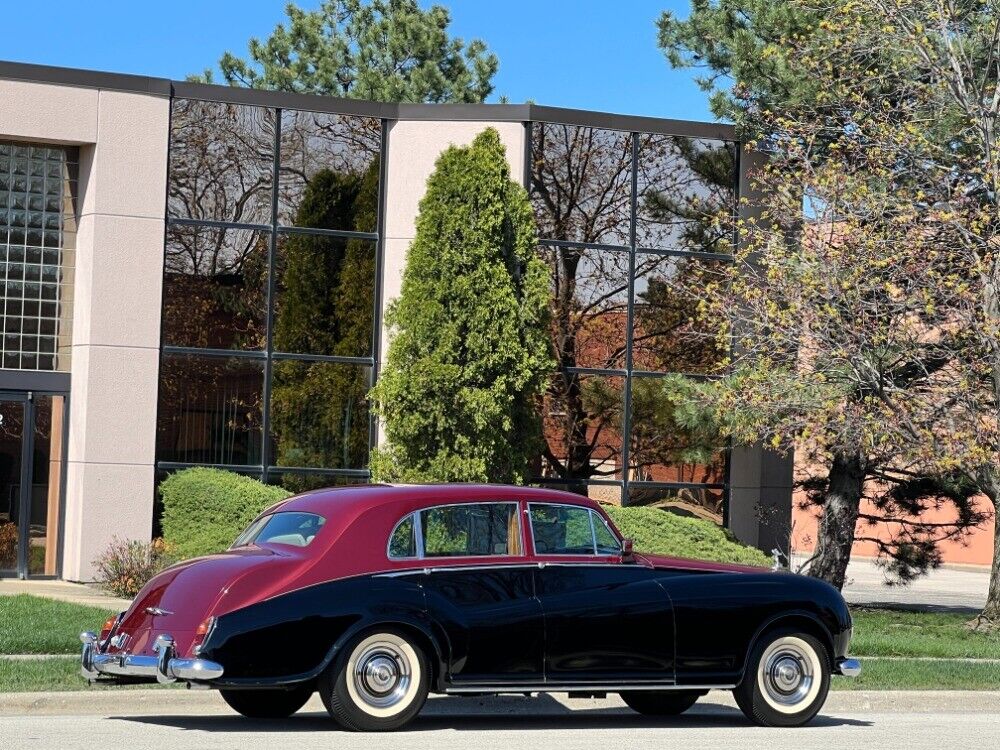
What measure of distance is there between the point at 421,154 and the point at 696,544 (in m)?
6.79

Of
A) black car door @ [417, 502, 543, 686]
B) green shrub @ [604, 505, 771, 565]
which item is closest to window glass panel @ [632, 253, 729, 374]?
green shrub @ [604, 505, 771, 565]

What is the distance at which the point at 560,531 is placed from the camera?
34.7 feet

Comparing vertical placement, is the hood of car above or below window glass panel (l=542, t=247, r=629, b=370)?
below

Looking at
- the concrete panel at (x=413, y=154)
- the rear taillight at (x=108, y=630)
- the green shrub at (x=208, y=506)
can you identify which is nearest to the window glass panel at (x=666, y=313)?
the concrete panel at (x=413, y=154)

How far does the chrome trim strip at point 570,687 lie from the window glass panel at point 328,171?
41.8ft

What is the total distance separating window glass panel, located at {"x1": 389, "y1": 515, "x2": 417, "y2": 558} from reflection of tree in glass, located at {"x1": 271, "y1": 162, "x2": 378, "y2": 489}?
11752 mm

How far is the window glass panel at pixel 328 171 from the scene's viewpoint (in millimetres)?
21859

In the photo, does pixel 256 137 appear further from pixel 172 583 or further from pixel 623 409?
pixel 172 583

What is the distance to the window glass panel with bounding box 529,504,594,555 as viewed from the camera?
10.5 metres

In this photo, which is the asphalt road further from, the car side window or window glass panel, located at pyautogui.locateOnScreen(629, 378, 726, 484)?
window glass panel, located at pyautogui.locateOnScreen(629, 378, 726, 484)

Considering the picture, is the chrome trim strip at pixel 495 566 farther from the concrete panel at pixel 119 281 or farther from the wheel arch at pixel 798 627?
the concrete panel at pixel 119 281

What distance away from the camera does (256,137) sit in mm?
21703

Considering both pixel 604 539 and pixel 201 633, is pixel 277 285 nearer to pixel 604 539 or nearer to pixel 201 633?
pixel 604 539

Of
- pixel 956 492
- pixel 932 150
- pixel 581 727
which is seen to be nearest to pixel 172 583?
pixel 581 727
